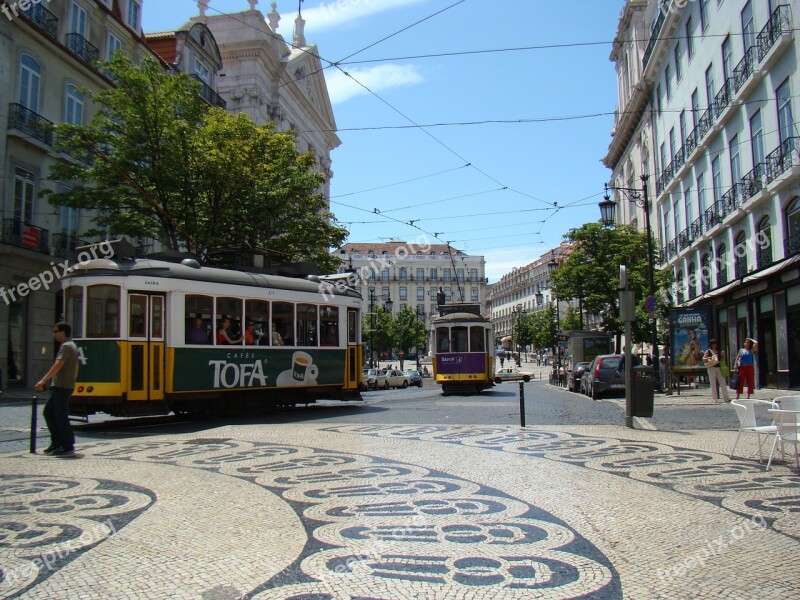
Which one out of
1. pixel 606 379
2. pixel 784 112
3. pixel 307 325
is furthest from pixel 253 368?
pixel 784 112

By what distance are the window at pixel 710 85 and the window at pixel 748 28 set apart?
4396mm

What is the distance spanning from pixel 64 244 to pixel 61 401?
816 inches

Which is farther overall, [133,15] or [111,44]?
[133,15]

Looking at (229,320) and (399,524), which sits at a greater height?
(229,320)

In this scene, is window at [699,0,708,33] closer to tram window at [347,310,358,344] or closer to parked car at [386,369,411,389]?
tram window at [347,310,358,344]

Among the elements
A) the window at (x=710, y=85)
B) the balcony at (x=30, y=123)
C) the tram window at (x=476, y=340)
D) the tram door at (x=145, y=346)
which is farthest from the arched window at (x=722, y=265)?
the balcony at (x=30, y=123)

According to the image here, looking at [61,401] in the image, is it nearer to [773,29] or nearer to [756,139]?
[773,29]

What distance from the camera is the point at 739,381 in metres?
Result: 18.0

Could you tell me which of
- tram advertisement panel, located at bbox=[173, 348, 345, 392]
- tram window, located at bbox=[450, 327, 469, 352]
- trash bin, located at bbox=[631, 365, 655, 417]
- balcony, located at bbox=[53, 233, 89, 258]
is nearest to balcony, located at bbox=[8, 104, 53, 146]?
balcony, located at bbox=[53, 233, 89, 258]

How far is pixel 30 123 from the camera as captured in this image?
26.0 metres

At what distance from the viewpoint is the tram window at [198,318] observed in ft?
46.3

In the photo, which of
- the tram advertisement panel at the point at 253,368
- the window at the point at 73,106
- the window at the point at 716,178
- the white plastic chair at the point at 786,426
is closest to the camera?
the white plastic chair at the point at 786,426

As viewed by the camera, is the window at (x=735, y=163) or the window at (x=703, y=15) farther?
the window at (x=703, y=15)

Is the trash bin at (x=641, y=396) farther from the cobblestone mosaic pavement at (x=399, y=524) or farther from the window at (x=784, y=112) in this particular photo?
the window at (x=784, y=112)
